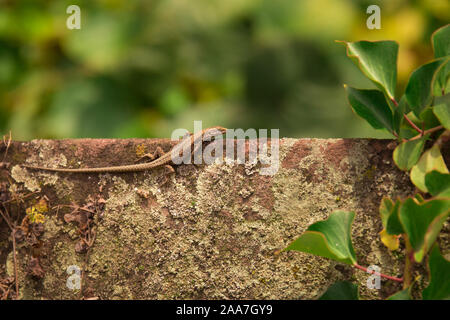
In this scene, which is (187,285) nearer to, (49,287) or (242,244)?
(242,244)

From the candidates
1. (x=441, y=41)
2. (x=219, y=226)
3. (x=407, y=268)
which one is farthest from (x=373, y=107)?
(x=219, y=226)

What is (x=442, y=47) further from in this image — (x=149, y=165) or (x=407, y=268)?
(x=149, y=165)

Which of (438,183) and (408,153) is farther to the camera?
(408,153)

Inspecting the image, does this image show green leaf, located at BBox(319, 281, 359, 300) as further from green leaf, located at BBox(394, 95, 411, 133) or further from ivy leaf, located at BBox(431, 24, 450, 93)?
ivy leaf, located at BBox(431, 24, 450, 93)

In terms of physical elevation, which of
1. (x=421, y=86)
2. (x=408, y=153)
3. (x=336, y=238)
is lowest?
(x=336, y=238)

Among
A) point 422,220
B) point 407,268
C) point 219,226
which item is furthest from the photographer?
point 219,226

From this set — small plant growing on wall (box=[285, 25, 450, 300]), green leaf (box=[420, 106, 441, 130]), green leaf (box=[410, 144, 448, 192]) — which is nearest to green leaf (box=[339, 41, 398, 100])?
small plant growing on wall (box=[285, 25, 450, 300])

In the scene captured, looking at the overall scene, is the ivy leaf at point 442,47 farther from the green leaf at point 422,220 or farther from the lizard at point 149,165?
the lizard at point 149,165
